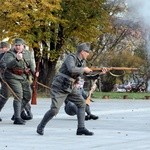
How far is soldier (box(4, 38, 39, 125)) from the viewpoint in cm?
1603

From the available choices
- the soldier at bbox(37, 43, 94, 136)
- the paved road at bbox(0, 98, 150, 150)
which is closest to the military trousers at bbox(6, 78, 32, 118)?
the paved road at bbox(0, 98, 150, 150)

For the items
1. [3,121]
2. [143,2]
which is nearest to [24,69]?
[3,121]

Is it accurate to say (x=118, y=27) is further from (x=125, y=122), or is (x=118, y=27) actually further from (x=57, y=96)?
(x=57, y=96)

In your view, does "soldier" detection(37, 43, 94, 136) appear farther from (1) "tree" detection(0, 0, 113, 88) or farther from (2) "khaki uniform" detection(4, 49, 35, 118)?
(1) "tree" detection(0, 0, 113, 88)

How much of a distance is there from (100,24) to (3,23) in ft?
19.3

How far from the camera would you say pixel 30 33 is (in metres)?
38.7

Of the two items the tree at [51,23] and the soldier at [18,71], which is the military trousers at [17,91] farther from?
the tree at [51,23]

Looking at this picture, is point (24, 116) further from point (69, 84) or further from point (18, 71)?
point (69, 84)

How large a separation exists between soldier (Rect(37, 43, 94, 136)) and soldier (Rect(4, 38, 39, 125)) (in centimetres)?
223

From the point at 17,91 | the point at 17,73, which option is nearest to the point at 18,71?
the point at 17,73

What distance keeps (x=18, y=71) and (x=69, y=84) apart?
2.72m

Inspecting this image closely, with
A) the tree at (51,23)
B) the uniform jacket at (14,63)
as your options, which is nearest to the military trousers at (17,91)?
the uniform jacket at (14,63)

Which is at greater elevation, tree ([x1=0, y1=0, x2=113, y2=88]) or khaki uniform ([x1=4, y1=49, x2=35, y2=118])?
tree ([x1=0, y1=0, x2=113, y2=88])

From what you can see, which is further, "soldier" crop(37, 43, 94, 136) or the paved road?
"soldier" crop(37, 43, 94, 136)
